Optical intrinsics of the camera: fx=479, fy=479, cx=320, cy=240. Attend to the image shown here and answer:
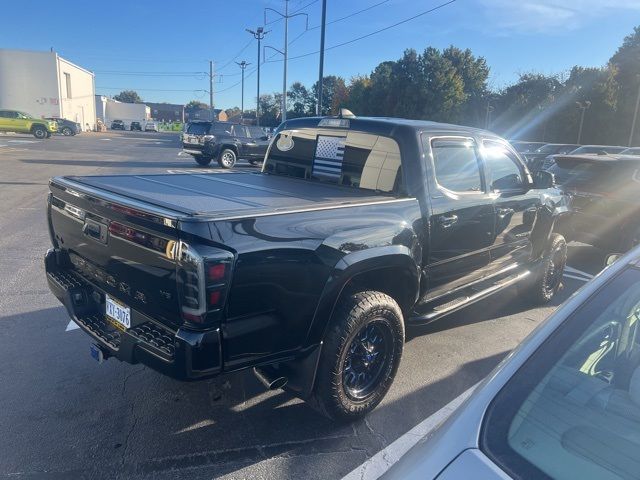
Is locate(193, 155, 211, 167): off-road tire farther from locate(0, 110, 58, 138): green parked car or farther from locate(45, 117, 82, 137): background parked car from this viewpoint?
locate(45, 117, 82, 137): background parked car

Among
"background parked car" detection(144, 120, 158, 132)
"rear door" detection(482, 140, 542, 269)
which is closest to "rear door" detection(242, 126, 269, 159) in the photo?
"rear door" detection(482, 140, 542, 269)

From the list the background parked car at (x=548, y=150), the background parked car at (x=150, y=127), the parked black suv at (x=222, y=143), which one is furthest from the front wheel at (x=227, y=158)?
the background parked car at (x=150, y=127)

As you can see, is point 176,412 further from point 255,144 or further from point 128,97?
point 128,97

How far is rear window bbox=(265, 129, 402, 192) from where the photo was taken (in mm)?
3906

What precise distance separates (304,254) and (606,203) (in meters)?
6.02

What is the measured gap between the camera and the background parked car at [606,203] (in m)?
6.77

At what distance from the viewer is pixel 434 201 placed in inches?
146

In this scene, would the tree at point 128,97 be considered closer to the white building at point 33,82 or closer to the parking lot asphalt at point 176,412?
the white building at point 33,82

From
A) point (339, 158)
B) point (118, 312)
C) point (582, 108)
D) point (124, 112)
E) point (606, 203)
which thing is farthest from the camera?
point (124, 112)

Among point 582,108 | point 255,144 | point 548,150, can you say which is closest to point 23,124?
point 255,144

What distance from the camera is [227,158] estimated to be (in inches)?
823

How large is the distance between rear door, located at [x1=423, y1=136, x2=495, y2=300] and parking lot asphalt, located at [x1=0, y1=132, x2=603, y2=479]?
0.73m

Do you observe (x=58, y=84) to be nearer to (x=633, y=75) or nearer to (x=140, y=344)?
(x=633, y=75)

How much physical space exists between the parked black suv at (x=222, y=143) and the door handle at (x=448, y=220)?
58.1 ft
